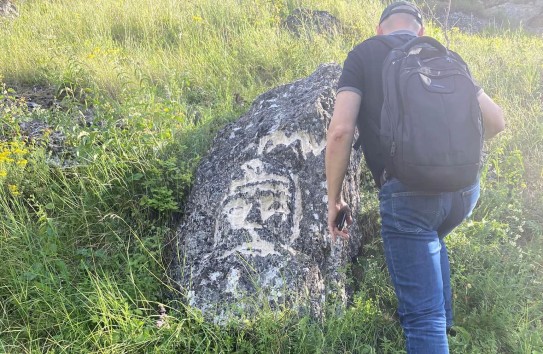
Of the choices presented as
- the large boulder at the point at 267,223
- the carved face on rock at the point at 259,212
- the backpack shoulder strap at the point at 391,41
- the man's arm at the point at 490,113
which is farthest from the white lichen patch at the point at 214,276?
the man's arm at the point at 490,113

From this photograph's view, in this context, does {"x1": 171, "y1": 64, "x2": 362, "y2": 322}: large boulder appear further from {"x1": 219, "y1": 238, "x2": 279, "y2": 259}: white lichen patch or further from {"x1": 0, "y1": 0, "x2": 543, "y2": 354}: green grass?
{"x1": 0, "y1": 0, "x2": 543, "y2": 354}: green grass

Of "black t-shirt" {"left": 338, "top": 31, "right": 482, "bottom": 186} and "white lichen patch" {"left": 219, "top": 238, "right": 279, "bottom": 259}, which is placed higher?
"black t-shirt" {"left": 338, "top": 31, "right": 482, "bottom": 186}

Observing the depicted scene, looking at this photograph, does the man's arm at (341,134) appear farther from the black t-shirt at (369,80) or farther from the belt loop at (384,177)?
the belt loop at (384,177)

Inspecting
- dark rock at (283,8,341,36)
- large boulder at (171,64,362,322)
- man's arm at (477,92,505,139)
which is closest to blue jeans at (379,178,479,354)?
man's arm at (477,92,505,139)

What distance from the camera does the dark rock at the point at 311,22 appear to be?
20.5ft

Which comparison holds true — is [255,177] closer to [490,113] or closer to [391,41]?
[391,41]

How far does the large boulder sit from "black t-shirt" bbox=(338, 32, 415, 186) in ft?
2.58

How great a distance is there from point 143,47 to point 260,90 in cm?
202

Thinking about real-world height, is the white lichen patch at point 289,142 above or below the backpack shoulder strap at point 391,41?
below

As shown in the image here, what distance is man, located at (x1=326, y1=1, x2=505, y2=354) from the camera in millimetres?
2162

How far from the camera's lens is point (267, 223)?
9.38 feet

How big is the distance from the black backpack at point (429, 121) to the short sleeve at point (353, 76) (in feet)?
0.42

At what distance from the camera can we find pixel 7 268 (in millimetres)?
2873

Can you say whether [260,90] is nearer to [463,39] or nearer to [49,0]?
[463,39]
